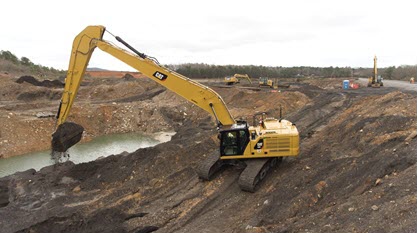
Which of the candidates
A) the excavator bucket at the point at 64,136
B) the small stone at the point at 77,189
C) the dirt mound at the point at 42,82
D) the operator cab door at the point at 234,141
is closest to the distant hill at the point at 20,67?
the dirt mound at the point at 42,82

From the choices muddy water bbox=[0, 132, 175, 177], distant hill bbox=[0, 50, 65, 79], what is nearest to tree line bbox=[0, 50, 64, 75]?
distant hill bbox=[0, 50, 65, 79]

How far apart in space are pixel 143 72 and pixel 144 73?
49 mm

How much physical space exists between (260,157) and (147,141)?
13.1 metres

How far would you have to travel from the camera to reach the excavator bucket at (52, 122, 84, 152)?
1309 cm

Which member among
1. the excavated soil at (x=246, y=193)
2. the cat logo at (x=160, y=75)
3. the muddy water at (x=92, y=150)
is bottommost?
the muddy water at (x=92, y=150)

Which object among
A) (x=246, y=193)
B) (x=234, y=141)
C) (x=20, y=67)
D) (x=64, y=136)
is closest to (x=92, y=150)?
(x=64, y=136)

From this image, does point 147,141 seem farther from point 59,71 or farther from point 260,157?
point 59,71

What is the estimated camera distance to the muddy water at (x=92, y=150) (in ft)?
54.7

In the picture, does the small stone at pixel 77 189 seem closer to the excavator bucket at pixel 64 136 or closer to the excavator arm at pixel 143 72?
the excavator bucket at pixel 64 136

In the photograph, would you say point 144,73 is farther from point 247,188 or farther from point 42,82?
point 42,82

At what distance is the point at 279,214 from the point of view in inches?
314

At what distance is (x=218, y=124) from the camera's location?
1073 cm

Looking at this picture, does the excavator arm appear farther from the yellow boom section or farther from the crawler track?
the crawler track

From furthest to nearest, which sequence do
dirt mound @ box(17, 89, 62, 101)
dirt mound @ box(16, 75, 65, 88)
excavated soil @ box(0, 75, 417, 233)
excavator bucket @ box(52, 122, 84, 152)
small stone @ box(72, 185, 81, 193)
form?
dirt mound @ box(16, 75, 65, 88) → dirt mound @ box(17, 89, 62, 101) → excavator bucket @ box(52, 122, 84, 152) → small stone @ box(72, 185, 81, 193) → excavated soil @ box(0, 75, 417, 233)
